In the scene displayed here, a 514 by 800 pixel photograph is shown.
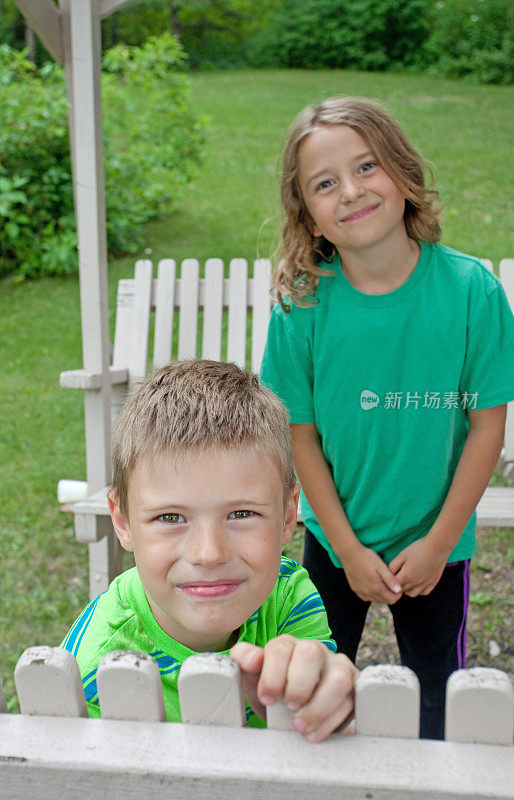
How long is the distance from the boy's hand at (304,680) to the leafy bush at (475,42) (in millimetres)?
21964

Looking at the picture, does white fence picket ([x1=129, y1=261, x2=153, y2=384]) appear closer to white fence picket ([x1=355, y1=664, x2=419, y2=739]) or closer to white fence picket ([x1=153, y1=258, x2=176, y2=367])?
white fence picket ([x1=153, y1=258, x2=176, y2=367])

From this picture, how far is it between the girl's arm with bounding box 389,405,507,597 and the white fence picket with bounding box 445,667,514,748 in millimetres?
1024

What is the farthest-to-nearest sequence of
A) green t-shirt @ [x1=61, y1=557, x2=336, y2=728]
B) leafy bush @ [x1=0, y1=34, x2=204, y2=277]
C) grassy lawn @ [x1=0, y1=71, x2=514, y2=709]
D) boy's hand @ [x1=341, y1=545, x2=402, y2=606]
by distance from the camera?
leafy bush @ [x1=0, y1=34, x2=204, y2=277] < grassy lawn @ [x1=0, y1=71, x2=514, y2=709] < boy's hand @ [x1=341, y1=545, x2=402, y2=606] < green t-shirt @ [x1=61, y1=557, x2=336, y2=728]

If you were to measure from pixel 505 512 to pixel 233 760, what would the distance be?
88.3 inches

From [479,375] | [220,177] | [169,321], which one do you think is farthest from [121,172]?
[479,375]

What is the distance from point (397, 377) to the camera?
1.82 metres

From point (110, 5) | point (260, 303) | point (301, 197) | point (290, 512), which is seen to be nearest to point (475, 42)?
point (260, 303)

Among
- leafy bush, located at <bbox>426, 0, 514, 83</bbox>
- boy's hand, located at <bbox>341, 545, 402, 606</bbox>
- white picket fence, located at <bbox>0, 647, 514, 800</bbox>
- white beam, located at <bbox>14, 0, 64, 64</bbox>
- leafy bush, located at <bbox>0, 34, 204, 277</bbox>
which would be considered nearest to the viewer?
white picket fence, located at <bbox>0, 647, 514, 800</bbox>

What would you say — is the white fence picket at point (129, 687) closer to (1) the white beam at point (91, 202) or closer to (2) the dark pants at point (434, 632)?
(2) the dark pants at point (434, 632)

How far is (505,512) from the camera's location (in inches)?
112

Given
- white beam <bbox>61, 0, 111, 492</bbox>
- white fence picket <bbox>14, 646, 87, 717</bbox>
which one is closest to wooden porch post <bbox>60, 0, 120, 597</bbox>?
white beam <bbox>61, 0, 111, 492</bbox>

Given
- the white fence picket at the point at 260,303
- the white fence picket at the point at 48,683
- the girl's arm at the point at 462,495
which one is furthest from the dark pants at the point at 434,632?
the white fence picket at the point at 260,303

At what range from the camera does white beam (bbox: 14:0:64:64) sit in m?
2.94

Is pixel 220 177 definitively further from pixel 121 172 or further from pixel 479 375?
pixel 479 375
